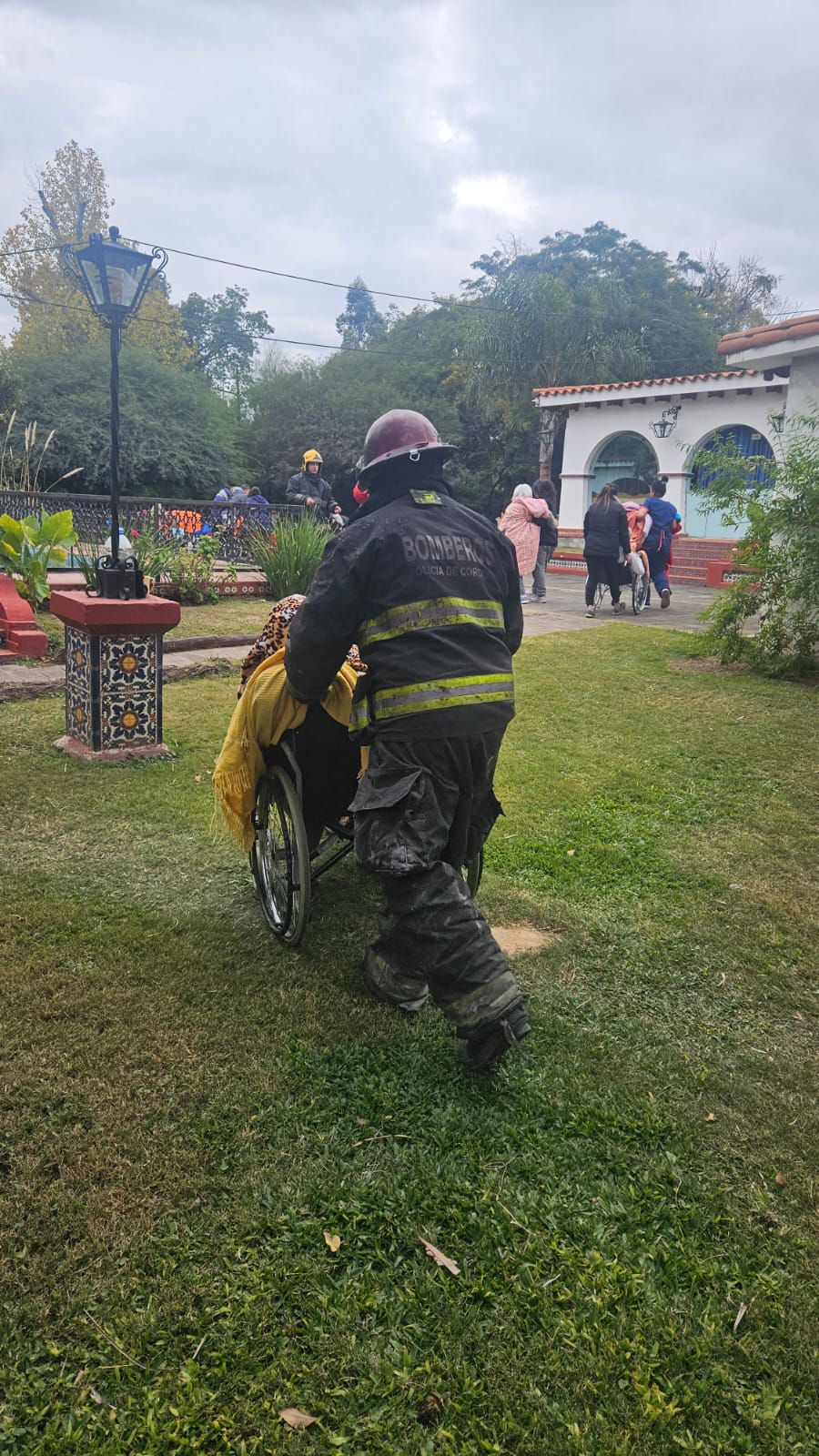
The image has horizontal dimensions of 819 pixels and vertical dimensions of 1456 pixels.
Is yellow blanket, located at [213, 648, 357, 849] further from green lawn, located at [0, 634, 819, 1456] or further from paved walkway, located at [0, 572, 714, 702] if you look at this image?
paved walkway, located at [0, 572, 714, 702]

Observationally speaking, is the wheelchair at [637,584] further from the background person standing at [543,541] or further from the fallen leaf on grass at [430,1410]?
the fallen leaf on grass at [430,1410]

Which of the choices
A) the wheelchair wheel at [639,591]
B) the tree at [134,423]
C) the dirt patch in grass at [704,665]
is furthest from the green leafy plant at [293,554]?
the tree at [134,423]

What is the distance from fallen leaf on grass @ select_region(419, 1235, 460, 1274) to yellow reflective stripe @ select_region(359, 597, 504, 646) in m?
1.50

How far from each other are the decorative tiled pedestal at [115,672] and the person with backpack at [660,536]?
31.2 ft

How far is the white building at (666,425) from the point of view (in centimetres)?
2095

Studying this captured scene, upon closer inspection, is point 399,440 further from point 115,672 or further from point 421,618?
point 115,672

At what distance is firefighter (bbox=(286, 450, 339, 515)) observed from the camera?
12148 mm

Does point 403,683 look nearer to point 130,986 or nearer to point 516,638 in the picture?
point 516,638

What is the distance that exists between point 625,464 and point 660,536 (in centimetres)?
1391

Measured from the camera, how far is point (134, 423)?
2239cm

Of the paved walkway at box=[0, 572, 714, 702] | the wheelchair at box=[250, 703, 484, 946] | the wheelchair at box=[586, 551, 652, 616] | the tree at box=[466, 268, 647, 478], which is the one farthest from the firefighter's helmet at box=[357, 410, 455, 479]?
the tree at box=[466, 268, 647, 478]

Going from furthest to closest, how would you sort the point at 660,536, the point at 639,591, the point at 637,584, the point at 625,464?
the point at 625,464, the point at 660,536, the point at 639,591, the point at 637,584

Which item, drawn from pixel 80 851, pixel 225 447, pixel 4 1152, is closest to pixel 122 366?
pixel 225 447

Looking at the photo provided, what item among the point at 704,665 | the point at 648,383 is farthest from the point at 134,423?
the point at 704,665
